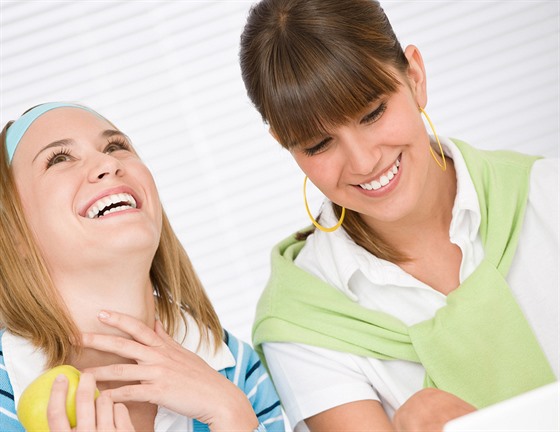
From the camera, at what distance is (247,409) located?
1593 millimetres

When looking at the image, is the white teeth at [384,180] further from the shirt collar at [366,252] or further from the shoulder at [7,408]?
the shoulder at [7,408]

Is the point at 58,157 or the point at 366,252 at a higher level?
the point at 58,157

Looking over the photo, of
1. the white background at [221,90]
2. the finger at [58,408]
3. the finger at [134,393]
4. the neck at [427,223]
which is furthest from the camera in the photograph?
the white background at [221,90]

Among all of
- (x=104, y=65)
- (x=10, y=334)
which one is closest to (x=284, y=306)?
(x=10, y=334)

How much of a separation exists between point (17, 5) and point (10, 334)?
1448 millimetres

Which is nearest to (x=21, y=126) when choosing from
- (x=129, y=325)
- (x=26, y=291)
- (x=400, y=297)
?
(x=26, y=291)

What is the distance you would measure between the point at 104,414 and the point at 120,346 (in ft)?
0.86

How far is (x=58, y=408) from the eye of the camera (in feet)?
4.27

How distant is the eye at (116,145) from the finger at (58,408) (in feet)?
1.91

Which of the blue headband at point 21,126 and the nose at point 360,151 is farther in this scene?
the blue headband at point 21,126

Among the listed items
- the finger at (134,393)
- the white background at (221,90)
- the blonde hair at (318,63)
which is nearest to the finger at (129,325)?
the finger at (134,393)

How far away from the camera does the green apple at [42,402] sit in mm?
1324

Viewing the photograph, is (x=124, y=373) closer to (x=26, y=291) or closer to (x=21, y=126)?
(x=26, y=291)

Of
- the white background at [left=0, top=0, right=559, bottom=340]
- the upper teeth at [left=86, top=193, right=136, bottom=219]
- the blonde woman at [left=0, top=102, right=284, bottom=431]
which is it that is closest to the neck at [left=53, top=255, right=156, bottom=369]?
the blonde woman at [left=0, top=102, right=284, bottom=431]
